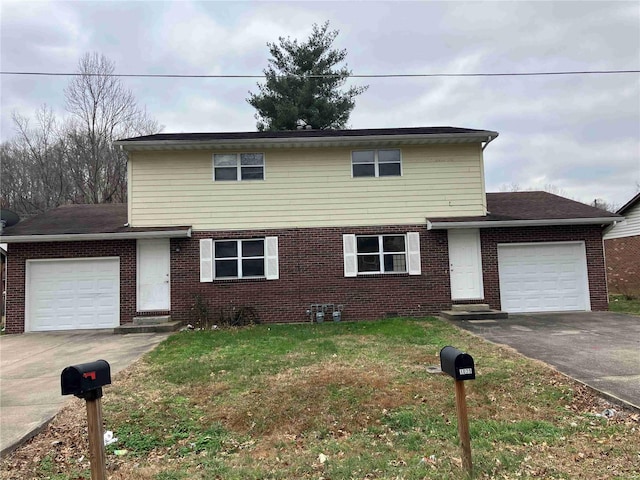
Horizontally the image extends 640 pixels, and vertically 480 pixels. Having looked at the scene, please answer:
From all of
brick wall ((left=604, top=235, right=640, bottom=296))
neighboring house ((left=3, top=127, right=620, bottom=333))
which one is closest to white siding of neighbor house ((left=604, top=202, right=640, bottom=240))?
brick wall ((left=604, top=235, right=640, bottom=296))

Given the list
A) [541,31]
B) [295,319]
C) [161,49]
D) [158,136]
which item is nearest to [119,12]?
[161,49]

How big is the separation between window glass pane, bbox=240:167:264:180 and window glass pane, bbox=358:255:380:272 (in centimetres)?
397

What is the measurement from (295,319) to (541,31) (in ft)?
35.4

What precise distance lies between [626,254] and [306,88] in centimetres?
1805

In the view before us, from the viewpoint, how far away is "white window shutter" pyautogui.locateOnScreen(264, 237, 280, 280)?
40.7ft

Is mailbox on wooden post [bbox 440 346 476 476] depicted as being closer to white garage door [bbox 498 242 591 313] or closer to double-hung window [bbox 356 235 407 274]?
double-hung window [bbox 356 235 407 274]

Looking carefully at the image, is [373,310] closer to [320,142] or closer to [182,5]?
[320,142]

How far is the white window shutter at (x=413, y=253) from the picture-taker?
12.5 metres

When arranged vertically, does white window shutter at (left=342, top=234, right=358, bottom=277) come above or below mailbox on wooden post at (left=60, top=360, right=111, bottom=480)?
above

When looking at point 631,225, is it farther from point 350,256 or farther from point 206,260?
point 206,260

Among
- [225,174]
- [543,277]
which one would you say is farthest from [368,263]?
[543,277]

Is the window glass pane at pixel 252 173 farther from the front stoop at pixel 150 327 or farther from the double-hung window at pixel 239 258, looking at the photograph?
the front stoop at pixel 150 327

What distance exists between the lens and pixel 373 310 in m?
12.4

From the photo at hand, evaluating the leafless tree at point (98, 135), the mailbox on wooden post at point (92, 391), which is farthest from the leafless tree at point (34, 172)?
the mailbox on wooden post at point (92, 391)
